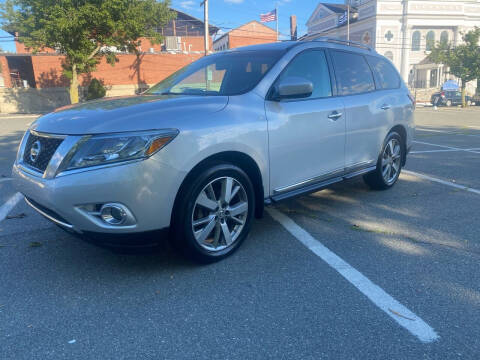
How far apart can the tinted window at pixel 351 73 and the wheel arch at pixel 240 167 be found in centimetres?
161

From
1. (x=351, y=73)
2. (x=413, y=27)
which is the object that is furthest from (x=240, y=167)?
(x=413, y=27)

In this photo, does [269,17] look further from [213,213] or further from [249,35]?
[213,213]

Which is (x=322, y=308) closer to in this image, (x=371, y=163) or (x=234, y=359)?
(x=234, y=359)

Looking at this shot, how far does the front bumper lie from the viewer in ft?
8.37

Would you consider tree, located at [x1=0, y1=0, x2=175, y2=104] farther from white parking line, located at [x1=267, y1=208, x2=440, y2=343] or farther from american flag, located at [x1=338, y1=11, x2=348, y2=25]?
american flag, located at [x1=338, y1=11, x2=348, y2=25]

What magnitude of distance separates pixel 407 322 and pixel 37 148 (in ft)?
9.45

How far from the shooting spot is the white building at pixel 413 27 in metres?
49.5

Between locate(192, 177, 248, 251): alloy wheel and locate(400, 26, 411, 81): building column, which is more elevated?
locate(400, 26, 411, 81): building column

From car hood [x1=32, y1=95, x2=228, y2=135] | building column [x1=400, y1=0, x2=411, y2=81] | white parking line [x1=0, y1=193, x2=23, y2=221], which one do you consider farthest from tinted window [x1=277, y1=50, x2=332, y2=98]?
building column [x1=400, y1=0, x2=411, y2=81]

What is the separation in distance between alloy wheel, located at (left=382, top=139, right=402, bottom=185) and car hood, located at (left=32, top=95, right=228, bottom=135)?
115 inches

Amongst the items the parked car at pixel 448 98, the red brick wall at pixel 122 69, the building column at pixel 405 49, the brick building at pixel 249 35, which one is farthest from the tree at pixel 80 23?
the building column at pixel 405 49

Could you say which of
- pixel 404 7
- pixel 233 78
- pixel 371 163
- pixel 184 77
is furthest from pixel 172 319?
pixel 404 7

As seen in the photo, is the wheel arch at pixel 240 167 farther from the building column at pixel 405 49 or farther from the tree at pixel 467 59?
the building column at pixel 405 49

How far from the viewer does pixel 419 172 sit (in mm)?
6715
